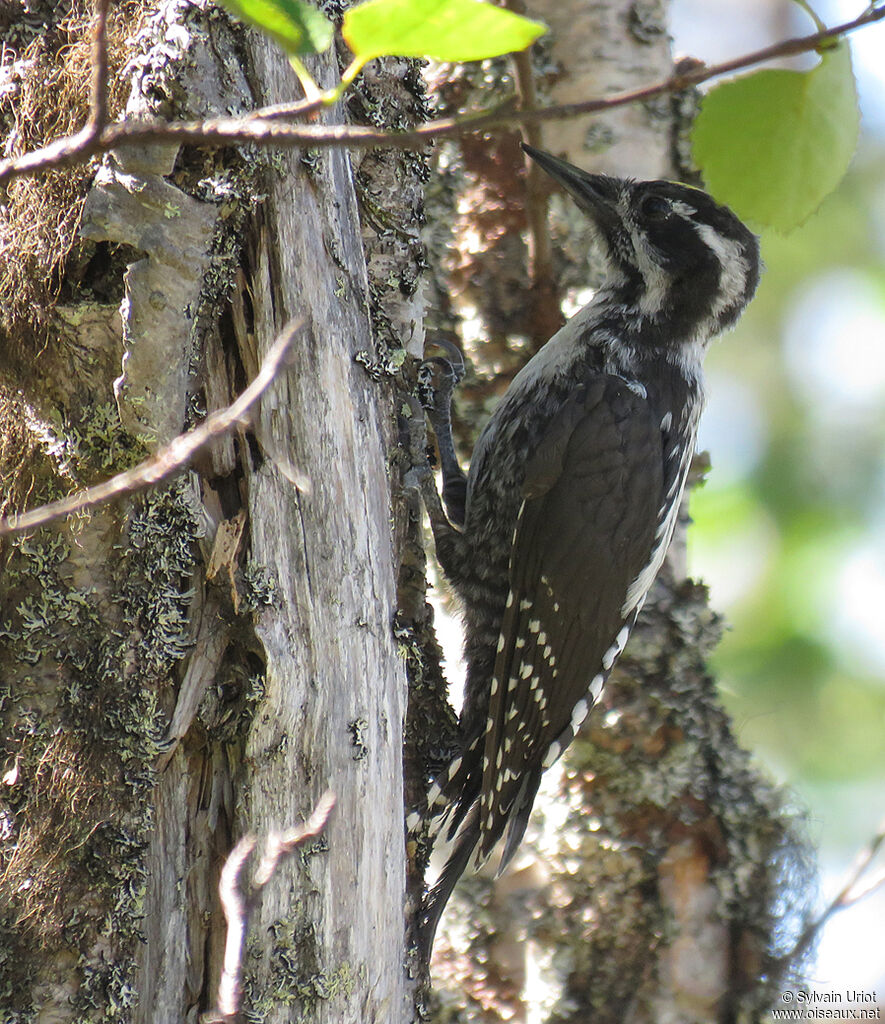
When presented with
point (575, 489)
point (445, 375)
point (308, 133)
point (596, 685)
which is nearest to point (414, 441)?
point (575, 489)

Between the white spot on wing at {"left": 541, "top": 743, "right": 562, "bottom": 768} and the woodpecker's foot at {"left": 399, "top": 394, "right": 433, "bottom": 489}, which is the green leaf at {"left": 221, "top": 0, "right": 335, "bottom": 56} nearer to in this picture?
the woodpecker's foot at {"left": 399, "top": 394, "right": 433, "bottom": 489}

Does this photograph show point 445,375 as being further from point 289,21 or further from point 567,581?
point 289,21

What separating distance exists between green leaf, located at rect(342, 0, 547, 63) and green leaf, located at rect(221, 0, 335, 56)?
0.08 feet

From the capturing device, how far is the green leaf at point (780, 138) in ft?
6.26

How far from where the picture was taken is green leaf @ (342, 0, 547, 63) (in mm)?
862

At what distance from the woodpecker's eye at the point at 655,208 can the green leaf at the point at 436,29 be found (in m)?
2.35

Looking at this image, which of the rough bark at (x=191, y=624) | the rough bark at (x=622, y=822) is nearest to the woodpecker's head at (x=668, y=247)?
the rough bark at (x=622, y=822)

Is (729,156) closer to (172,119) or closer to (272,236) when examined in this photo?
(272,236)

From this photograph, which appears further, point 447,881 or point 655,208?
point 655,208

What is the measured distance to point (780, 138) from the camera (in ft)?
6.48

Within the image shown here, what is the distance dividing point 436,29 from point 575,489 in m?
1.97

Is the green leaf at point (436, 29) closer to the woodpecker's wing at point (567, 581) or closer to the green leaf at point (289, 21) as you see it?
the green leaf at point (289, 21)

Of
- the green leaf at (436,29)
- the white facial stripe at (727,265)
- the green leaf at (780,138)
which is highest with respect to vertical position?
the white facial stripe at (727,265)

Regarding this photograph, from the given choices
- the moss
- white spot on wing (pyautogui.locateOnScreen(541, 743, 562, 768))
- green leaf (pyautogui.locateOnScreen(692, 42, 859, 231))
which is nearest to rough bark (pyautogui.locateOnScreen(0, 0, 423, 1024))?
the moss
